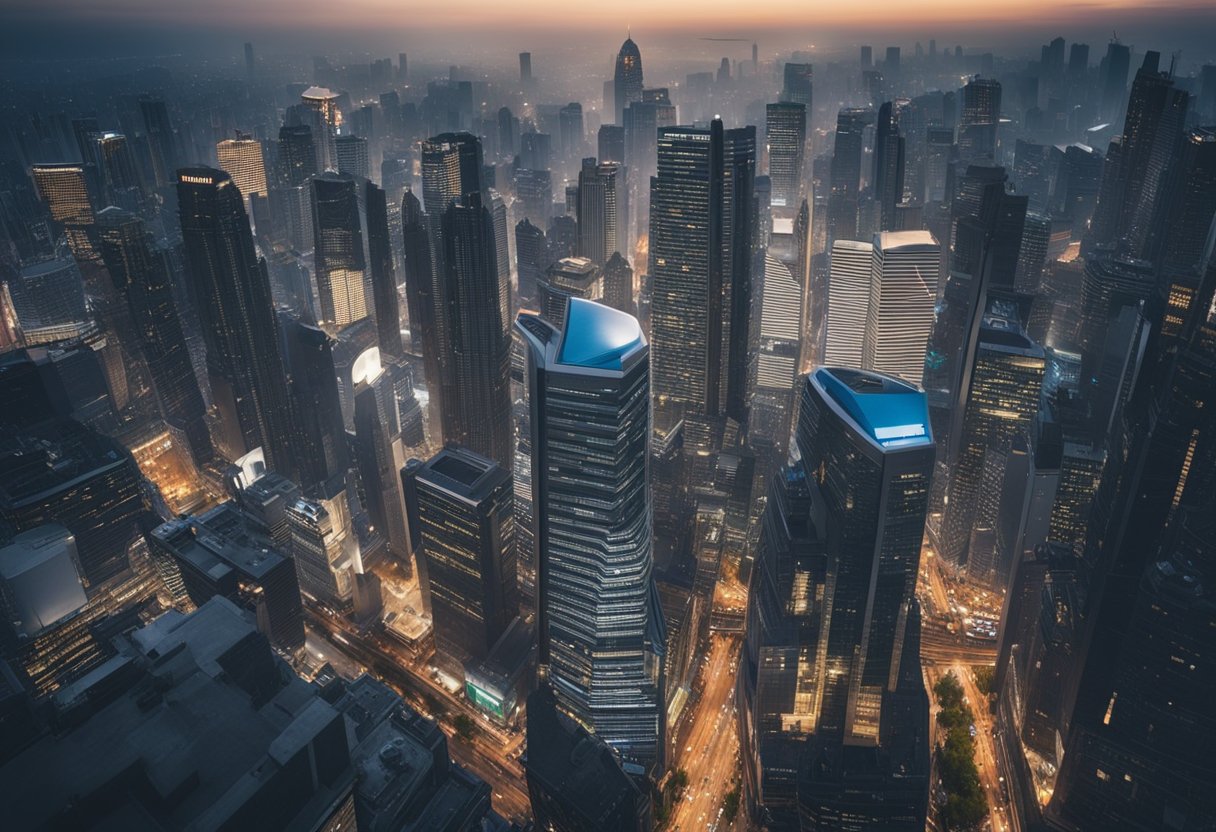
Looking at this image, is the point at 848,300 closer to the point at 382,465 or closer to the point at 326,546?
the point at 382,465

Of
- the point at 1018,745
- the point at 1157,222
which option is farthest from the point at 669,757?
the point at 1157,222

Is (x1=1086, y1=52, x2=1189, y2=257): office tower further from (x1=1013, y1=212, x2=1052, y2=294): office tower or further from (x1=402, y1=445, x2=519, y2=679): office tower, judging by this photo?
(x1=402, y1=445, x2=519, y2=679): office tower

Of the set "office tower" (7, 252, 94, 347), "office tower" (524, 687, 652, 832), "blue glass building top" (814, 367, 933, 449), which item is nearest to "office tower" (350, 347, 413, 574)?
"office tower" (524, 687, 652, 832)

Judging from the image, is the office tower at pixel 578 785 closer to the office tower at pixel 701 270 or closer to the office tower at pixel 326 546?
the office tower at pixel 326 546

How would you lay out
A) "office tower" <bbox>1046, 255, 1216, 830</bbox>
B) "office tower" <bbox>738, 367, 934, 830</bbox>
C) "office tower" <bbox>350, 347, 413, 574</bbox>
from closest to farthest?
"office tower" <bbox>1046, 255, 1216, 830</bbox> < "office tower" <bbox>738, 367, 934, 830</bbox> < "office tower" <bbox>350, 347, 413, 574</bbox>

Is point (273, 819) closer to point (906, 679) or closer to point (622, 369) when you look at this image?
point (622, 369)

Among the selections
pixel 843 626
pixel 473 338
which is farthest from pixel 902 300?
pixel 843 626

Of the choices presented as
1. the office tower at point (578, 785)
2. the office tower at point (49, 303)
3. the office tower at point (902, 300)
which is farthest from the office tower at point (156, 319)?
the office tower at point (902, 300)
